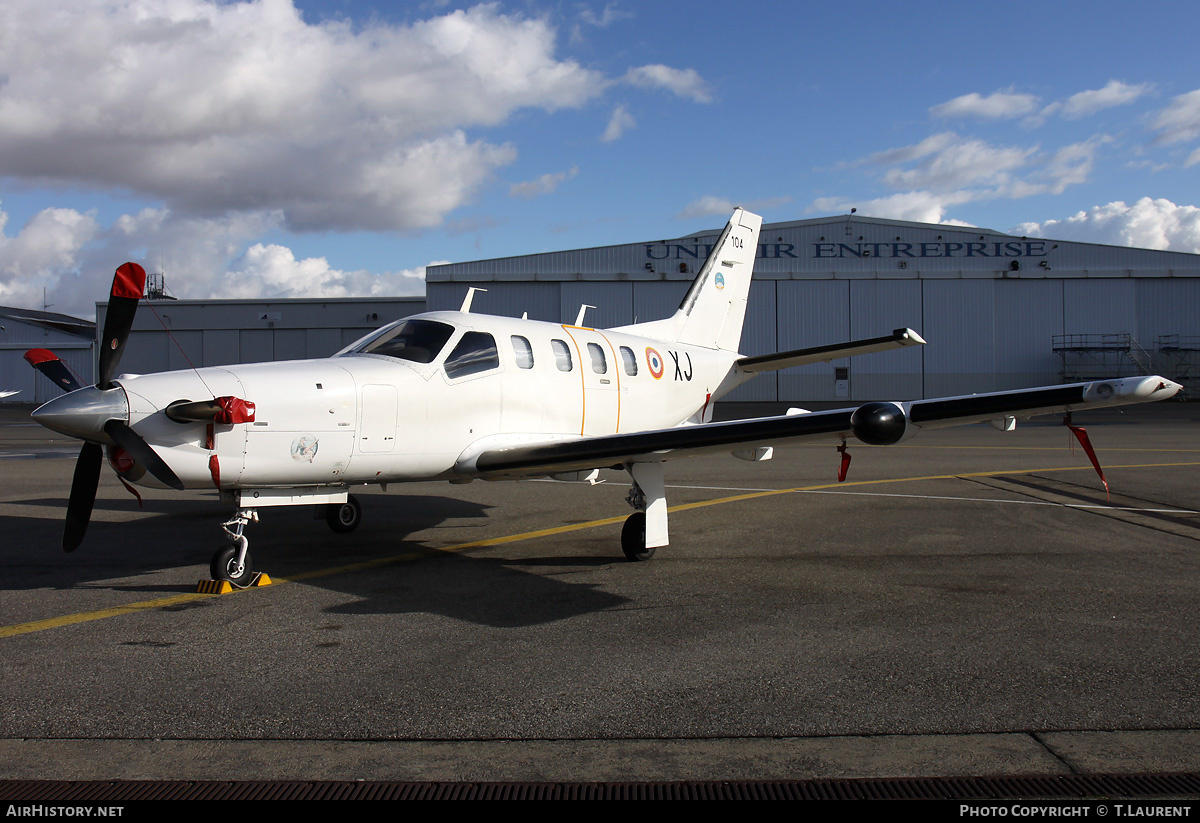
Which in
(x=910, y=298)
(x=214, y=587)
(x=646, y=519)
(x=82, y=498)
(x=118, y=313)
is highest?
(x=910, y=298)

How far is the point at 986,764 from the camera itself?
10.5 feet

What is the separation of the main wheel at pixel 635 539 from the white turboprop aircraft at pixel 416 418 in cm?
1

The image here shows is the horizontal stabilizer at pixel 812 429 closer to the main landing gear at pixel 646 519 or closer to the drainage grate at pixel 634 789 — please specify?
Result: the main landing gear at pixel 646 519

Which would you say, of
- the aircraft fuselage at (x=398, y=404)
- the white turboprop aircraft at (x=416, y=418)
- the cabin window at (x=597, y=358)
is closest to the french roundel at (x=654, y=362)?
the aircraft fuselage at (x=398, y=404)

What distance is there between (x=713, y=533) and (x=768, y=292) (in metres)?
34.6

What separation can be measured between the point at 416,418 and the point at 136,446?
2.16m

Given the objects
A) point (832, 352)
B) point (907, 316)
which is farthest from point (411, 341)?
point (907, 316)

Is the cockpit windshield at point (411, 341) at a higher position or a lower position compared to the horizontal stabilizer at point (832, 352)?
higher

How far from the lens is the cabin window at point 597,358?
352 inches

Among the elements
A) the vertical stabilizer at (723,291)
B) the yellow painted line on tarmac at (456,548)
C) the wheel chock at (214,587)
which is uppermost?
the vertical stabilizer at (723,291)

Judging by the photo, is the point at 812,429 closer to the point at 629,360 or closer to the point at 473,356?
the point at 473,356

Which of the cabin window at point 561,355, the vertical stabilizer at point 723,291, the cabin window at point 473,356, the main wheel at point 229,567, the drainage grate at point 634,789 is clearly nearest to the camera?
the drainage grate at point 634,789

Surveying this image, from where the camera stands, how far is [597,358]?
900 cm

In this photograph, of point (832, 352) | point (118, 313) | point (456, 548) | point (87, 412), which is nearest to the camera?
point (87, 412)
